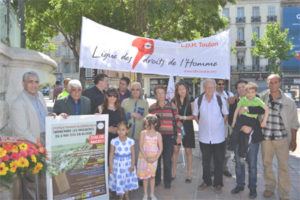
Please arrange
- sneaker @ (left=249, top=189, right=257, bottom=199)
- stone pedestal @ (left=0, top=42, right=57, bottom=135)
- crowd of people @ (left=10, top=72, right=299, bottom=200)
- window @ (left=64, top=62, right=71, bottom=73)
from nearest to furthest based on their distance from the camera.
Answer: stone pedestal @ (left=0, top=42, right=57, bottom=135) < crowd of people @ (left=10, top=72, right=299, bottom=200) < sneaker @ (left=249, top=189, right=257, bottom=199) < window @ (left=64, top=62, right=71, bottom=73)

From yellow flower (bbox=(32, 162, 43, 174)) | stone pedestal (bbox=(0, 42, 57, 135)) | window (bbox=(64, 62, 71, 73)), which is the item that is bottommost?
yellow flower (bbox=(32, 162, 43, 174))

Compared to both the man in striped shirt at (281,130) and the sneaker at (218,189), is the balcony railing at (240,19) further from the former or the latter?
the sneaker at (218,189)

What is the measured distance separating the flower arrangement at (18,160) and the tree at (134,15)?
6898 mm

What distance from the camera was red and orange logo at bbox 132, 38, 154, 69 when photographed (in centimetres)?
532

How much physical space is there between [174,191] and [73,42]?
11267 millimetres

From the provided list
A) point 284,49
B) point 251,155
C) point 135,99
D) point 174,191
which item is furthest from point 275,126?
point 284,49

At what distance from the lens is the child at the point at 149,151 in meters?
4.33

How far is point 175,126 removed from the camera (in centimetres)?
488

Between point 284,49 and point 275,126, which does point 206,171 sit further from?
point 284,49

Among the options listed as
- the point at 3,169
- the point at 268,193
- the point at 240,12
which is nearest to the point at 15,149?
the point at 3,169

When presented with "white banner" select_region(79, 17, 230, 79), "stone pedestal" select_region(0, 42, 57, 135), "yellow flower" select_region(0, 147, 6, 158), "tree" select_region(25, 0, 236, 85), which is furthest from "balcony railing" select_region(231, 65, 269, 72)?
"yellow flower" select_region(0, 147, 6, 158)

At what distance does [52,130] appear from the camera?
348 centimetres

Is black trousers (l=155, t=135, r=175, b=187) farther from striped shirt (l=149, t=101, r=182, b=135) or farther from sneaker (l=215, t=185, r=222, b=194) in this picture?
sneaker (l=215, t=185, r=222, b=194)

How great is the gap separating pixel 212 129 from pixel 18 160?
306 cm
